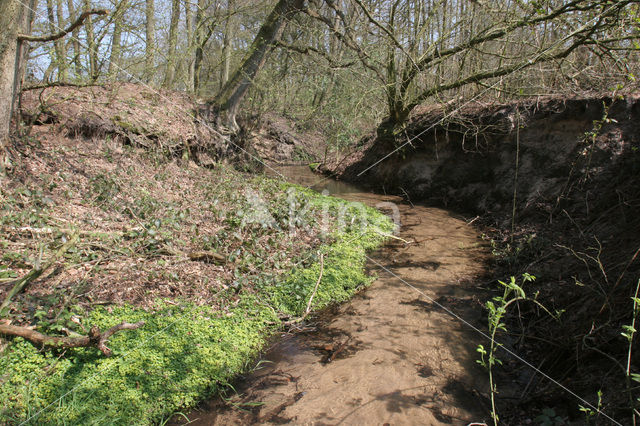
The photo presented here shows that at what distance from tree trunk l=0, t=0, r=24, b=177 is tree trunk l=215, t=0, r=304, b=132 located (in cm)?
498

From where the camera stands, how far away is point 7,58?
456 cm

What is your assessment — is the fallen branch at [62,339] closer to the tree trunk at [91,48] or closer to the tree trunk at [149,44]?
the tree trunk at [91,48]

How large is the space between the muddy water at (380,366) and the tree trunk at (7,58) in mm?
3917

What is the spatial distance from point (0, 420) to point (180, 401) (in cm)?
99

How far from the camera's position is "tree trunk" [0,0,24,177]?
→ 449cm

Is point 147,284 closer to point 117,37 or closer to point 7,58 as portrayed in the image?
point 7,58

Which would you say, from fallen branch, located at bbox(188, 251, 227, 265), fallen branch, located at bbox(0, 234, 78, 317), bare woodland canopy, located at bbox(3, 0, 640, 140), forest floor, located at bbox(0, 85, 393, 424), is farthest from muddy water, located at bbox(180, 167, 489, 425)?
bare woodland canopy, located at bbox(3, 0, 640, 140)

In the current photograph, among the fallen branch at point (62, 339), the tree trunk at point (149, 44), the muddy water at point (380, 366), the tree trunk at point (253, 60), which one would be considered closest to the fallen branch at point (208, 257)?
the muddy water at point (380, 366)

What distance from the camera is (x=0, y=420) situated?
220 centimetres

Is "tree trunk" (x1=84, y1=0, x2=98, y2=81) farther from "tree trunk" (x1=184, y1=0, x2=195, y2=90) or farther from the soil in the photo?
the soil

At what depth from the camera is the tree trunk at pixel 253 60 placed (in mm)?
9109

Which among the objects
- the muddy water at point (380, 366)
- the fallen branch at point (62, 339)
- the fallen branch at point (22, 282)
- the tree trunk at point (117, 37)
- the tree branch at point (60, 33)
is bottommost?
the muddy water at point (380, 366)

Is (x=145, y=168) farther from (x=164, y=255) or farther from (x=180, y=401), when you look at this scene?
(x=180, y=401)

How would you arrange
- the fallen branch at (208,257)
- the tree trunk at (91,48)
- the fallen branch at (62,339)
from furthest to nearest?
the tree trunk at (91,48) → the fallen branch at (208,257) → the fallen branch at (62,339)
